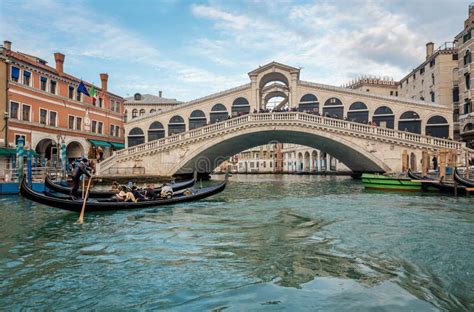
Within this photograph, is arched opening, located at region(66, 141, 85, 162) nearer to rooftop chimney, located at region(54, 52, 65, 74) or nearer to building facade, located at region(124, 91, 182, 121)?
rooftop chimney, located at region(54, 52, 65, 74)

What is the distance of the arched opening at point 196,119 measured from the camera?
27.1 metres

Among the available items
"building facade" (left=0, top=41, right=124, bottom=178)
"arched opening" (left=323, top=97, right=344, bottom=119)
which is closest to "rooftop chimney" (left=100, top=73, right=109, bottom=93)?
"building facade" (left=0, top=41, right=124, bottom=178)

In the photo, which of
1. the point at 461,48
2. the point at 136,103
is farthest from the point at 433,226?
the point at 136,103

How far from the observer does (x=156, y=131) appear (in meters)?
27.2

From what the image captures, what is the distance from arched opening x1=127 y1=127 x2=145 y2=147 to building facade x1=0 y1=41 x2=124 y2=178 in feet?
6.56

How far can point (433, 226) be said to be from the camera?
24.0 feet

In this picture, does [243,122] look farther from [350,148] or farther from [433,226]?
[433,226]

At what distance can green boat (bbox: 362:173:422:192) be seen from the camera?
14.9 meters

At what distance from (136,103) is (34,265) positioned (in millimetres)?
34312

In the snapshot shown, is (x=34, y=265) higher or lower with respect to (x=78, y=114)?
lower

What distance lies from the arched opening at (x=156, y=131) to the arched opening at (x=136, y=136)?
614mm

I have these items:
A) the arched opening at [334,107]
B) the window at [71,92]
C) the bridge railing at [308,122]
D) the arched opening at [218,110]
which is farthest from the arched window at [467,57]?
the window at [71,92]

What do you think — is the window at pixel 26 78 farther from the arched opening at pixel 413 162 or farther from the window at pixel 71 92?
the arched opening at pixel 413 162

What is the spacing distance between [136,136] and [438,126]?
70.5 ft
